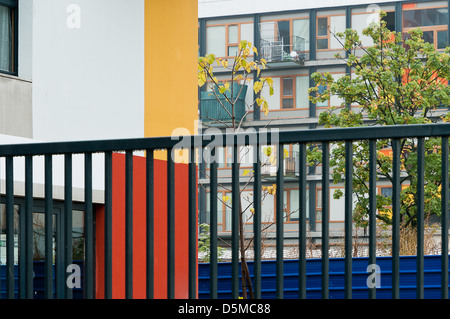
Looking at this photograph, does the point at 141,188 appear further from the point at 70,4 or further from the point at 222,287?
the point at 222,287

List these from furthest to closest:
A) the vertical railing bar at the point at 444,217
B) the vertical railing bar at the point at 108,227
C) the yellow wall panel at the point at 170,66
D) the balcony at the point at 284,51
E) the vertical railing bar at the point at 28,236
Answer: the balcony at the point at 284,51 → the yellow wall panel at the point at 170,66 → the vertical railing bar at the point at 28,236 → the vertical railing bar at the point at 108,227 → the vertical railing bar at the point at 444,217

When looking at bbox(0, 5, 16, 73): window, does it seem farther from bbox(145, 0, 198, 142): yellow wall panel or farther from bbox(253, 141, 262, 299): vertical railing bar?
bbox(253, 141, 262, 299): vertical railing bar

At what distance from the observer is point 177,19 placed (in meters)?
8.36

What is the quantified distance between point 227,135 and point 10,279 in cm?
101

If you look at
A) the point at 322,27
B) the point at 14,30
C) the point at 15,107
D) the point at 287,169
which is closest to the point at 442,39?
the point at 322,27

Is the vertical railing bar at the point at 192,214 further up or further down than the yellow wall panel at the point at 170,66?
further down

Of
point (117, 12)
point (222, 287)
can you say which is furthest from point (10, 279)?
point (222, 287)

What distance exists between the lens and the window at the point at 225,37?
31156 millimetres

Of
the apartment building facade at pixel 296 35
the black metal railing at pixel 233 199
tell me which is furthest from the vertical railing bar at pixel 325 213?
the apartment building facade at pixel 296 35

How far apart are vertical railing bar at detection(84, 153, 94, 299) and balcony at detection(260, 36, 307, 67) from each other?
27.2 metres

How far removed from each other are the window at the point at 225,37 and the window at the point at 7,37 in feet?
81.2

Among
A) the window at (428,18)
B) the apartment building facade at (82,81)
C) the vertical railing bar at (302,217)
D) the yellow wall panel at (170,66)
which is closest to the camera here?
the vertical railing bar at (302,217)

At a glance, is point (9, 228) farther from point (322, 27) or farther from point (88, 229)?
point (322, 27)

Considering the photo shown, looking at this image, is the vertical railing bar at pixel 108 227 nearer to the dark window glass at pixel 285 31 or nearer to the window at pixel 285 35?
the window at pixel 285 35
